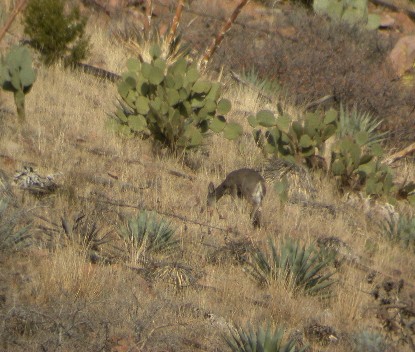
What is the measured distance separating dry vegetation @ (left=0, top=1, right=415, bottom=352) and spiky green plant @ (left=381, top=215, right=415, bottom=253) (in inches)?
3.7

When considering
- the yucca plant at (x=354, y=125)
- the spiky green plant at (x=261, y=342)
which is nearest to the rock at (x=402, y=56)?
the yucca plant at (x=354, y=125)

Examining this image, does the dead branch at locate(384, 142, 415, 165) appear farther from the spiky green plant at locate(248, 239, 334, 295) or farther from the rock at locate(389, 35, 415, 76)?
the rock at locate(389, 35, 415, 76)

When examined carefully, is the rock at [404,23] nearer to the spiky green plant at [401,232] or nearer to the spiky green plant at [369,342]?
the spiky green plant at [401,232]

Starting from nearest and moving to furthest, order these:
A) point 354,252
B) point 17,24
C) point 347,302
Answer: point 347,302 < point 354,252 < point 17,24

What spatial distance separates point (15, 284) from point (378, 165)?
18.2ft

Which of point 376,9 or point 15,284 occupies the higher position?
point 376,9

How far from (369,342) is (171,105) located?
482 cm

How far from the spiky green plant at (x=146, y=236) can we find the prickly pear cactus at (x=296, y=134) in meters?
3.42

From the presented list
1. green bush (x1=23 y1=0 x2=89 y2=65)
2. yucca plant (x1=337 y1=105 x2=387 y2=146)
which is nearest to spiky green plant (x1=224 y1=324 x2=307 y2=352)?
yucca plant (x1=337 y1=105 x2=387 y2=146)

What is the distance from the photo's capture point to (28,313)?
5582mm

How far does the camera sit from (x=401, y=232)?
29.3 feet

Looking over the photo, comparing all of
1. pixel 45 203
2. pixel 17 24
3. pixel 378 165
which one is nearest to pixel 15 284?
pixel 45 203

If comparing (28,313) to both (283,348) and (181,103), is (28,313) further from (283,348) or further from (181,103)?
(181,103)

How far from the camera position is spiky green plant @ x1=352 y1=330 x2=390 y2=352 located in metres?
5.91
